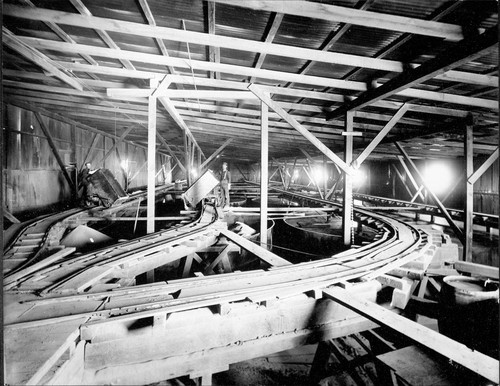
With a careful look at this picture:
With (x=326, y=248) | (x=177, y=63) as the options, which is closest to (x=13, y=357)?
(x=177, y=63)

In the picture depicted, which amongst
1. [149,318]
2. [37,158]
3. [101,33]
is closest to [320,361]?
[149,318]

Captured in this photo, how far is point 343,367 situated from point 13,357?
12.6ft

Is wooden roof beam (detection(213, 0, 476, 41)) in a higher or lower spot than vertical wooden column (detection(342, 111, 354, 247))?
higher

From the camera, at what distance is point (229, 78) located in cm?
550

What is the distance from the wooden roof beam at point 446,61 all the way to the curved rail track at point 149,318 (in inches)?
105

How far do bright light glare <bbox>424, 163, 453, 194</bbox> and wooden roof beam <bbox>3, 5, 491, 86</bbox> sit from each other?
1714 cm

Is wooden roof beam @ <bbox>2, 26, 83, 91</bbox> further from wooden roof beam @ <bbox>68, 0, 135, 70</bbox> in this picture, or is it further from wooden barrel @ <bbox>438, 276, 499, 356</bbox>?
wooden barrel @ <bbox>438, 276, 499, 356</bbox>

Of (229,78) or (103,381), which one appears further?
(229,78)

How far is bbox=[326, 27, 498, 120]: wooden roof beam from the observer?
9.47 ft

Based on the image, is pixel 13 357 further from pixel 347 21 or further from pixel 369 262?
pixel 347 21

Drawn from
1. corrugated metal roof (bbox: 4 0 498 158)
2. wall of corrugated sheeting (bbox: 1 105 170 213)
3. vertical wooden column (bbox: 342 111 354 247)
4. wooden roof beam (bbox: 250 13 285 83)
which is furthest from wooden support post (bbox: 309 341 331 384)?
wall of corrugated sheeting (bbox: 1 105 170 213)

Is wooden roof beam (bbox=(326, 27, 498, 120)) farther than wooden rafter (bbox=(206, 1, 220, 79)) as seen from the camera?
No

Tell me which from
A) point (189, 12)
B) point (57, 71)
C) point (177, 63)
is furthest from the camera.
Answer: point (57, 71)

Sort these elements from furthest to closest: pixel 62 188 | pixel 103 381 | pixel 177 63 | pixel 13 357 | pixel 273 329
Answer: pixel 62 188, pixel 177 63, pixel 273 329, pixel 103 381, pixel 13 357
